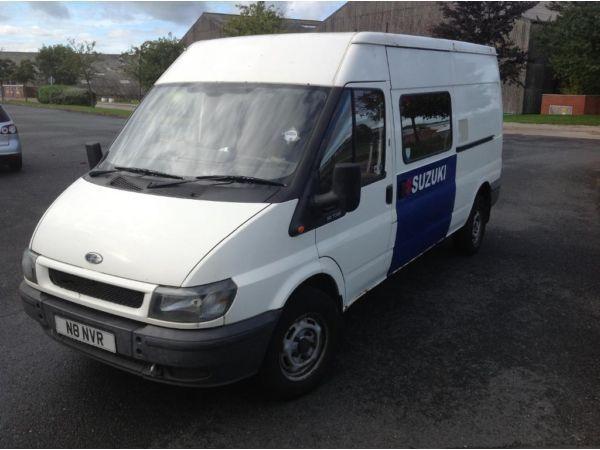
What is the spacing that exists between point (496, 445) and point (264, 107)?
2479 millimetres

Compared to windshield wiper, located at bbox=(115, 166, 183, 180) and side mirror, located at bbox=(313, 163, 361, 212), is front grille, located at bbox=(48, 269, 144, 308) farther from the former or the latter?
side mirror, located at bbox=(313, 163, 361, 212)

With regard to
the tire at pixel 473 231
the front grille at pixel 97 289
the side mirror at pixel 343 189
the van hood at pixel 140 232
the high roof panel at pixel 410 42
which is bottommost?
the tire at pixel 473 231

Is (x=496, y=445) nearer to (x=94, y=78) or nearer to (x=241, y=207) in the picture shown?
(x=241, y=207)

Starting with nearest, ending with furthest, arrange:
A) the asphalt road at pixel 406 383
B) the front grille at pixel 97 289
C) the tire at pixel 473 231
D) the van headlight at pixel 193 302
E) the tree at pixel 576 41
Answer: the van headlight at pixel 193 302, the front grille at pixel 97 289, the asphalt road at pixel 406 383, the tire at pixel 473 231, the tree at pixel 576 41

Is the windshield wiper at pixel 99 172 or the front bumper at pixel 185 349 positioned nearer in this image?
the front bumper at pixel 185 349

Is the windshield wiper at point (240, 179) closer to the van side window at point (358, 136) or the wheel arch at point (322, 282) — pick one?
the van side window at point (358, 136)

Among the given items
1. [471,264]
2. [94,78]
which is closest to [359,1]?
[94,78]

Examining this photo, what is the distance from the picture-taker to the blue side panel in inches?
175

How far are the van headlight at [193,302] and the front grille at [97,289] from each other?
0.47ft

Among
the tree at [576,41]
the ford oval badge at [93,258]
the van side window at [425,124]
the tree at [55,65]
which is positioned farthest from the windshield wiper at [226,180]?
the tree at [55,65]

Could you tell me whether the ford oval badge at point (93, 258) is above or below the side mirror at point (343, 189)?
below

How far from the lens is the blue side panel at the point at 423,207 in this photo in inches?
175

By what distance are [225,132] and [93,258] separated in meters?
1.18

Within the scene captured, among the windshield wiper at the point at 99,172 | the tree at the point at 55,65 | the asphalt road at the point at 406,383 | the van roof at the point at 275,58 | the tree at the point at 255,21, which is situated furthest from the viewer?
the tree at the point at 55,65
